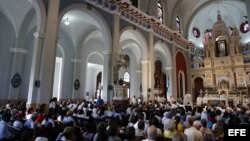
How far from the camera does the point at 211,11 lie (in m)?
21.4

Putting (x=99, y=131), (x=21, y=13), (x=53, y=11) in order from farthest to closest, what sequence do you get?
(x=21, y=13) < (x=53, y=11) < (x=99, y=131)

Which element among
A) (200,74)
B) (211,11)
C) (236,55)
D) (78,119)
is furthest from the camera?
(211,11)

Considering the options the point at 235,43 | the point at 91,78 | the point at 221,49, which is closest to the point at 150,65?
the point at 91,78

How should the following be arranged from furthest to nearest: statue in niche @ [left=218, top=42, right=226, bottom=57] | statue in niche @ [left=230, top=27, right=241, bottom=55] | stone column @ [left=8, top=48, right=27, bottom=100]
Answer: statue in niche @ [left=218, top=42, right=226, bottom=57]
statue in niche @ [left=230, top=27, right=241, bottom=55]
stone column @ [left=8, top=48, right=27, bottom=100]

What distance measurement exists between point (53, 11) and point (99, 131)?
20.9ft

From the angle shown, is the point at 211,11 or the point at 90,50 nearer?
the point at 90,50

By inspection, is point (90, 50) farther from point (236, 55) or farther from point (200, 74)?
point (236, 55)

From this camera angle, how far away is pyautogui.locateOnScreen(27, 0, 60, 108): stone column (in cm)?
691

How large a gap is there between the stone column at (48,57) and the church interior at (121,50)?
4 centimetres

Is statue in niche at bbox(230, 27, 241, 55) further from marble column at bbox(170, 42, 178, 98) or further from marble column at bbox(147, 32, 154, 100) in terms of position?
marble column at bbox(147, 32, 154, 100)

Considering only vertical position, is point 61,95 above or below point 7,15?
below

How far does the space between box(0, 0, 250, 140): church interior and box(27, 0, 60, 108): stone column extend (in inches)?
1.4

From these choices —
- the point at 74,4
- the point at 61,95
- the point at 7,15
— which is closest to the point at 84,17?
the point at 74,4

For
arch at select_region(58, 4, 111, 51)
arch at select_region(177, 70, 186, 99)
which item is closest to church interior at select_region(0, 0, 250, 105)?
arch at select_region(58, 4, 111, 51)
